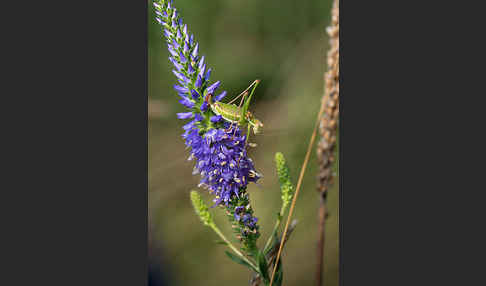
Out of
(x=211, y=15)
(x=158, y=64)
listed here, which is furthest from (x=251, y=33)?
(x=158, y=64)

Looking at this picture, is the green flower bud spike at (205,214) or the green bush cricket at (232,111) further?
the green flower bud spike at (205,214)

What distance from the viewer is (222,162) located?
3.14 m

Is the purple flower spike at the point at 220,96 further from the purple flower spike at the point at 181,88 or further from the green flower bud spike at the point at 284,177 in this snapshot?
the green flower bud spike at the point at 284,177

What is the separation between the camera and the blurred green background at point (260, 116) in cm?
389

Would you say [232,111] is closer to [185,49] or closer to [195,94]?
[195,94]

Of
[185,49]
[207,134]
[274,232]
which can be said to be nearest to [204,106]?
[207,134]

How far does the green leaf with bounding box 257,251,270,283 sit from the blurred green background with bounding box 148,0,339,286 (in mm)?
342

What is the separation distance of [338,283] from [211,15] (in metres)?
2.93

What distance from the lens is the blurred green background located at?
3893mm

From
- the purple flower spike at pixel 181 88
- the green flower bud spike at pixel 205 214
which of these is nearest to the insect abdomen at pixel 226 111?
the purple flower spike at pixel 181 88

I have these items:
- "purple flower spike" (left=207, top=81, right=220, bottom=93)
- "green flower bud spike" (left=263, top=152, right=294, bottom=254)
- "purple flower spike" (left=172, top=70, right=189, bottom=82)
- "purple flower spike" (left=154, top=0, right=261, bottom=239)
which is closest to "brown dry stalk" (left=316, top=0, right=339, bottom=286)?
"green flower bud spike" (left=263, top=152, right=294, bottom=254)

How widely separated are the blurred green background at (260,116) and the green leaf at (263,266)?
342 millimetres

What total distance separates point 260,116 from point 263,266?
1318mm

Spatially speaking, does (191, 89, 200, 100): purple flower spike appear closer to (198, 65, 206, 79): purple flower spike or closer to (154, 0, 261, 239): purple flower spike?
(154, 0, 261, 239): purple flower spike
